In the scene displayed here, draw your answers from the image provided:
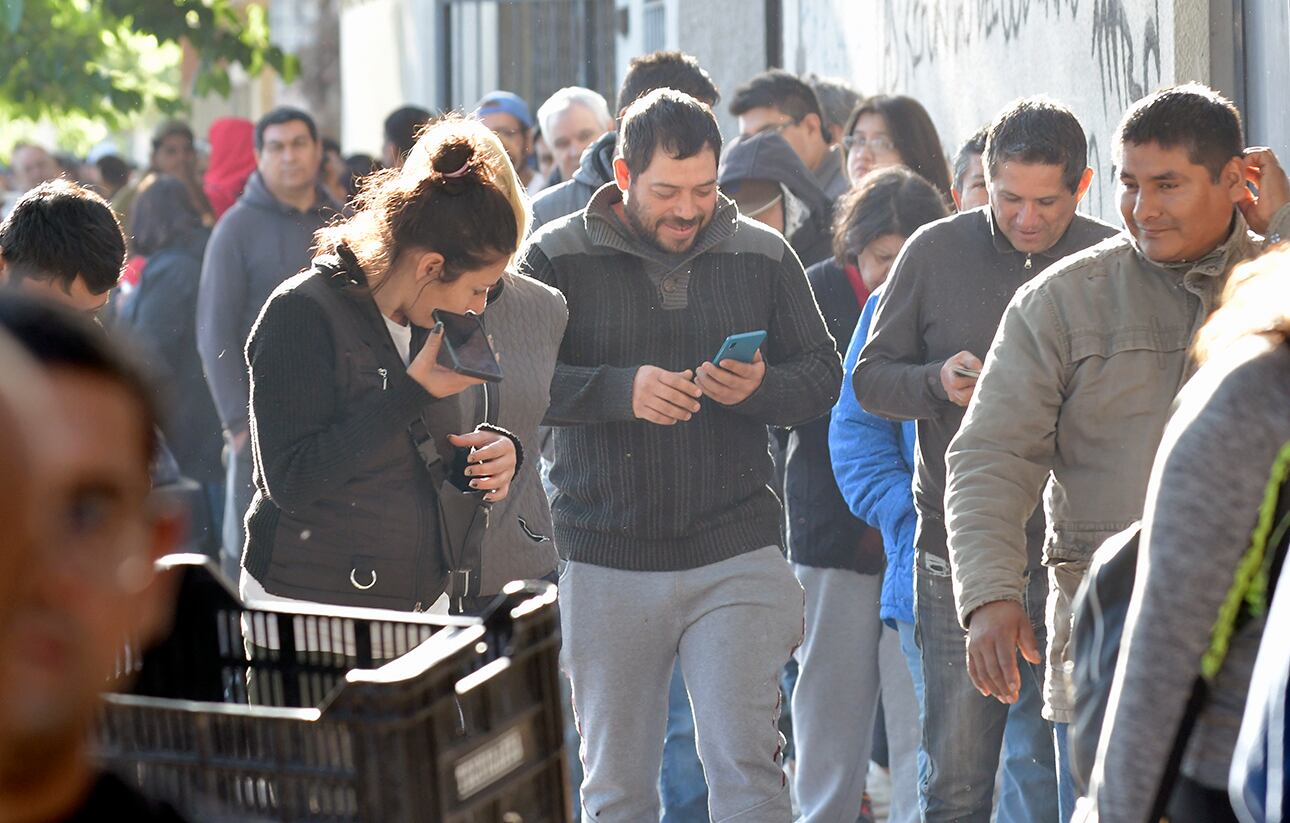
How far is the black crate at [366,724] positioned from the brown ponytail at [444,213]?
137 cm

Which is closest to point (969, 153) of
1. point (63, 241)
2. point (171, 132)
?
point (63, 241)

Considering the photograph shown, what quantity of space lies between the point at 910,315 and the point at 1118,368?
3.49ft

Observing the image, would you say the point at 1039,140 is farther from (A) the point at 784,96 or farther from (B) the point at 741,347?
(A) the point at 784,96

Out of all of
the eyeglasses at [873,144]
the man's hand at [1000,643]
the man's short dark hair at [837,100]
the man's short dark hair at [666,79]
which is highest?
the man's short dark hair at [837,100]

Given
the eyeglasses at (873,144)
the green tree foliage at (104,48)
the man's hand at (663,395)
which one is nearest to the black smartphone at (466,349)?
the man's hand at (663,395)

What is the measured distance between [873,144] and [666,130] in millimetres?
2367

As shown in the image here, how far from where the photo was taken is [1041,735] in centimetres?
519

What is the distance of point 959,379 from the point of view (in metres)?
4.83

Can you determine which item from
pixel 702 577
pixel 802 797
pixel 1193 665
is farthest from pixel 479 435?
pixel 802 797

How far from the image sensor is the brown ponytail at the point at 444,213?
13.0 feet

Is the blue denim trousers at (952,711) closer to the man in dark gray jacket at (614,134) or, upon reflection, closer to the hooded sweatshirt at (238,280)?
the man in dark gray jacket at (614,134)

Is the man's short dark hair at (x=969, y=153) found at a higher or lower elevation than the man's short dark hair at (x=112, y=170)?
lower

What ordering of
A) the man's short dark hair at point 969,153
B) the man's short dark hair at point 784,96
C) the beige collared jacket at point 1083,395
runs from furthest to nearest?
the man's short dark hair at point 784,96
the man's short dark hair at point 969,153
the beige collared jacket at point 1083,395

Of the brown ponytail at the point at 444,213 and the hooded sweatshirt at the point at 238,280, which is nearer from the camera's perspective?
the brown ponytail at the point at 444,213
